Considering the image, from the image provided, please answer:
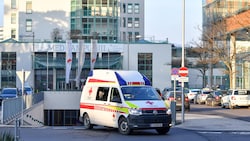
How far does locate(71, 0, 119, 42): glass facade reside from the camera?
84.7 m

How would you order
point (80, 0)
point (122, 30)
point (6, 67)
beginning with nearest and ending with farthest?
point (6, 67) < point (80, 0) < point (122, 30)

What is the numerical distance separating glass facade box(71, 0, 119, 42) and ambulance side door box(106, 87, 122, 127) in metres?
62.8

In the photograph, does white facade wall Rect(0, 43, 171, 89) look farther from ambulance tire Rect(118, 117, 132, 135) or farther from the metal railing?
ambulance tire Rect(118, 117, 132, 135)

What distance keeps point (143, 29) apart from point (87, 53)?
43.5 metres

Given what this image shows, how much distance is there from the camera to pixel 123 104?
791 inches

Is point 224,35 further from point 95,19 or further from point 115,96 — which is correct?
point 115,96

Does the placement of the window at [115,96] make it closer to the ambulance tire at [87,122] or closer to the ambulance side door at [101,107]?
the ambulance side door at [101,107]

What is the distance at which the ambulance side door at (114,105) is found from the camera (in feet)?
67.1

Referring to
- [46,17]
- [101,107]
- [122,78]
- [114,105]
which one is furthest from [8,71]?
[114,105]

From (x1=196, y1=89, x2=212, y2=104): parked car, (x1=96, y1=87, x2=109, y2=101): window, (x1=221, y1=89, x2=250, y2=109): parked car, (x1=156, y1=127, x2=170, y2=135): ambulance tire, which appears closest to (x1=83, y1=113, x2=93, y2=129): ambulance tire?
(x1=96, y1=87, x2=109, y2=101): window

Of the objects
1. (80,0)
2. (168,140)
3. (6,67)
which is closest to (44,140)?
(168,140)

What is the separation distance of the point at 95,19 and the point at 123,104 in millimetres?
65689

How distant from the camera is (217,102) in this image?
50.0 meters

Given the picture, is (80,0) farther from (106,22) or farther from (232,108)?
(232,108)
